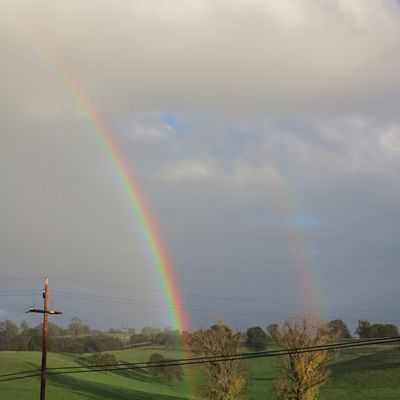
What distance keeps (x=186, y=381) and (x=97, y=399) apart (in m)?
43.2

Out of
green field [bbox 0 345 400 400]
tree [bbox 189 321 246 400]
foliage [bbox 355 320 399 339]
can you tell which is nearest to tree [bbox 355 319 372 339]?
foliage [bbox 355 320 399 339]

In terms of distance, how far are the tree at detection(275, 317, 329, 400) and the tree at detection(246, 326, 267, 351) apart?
6874 centimetres

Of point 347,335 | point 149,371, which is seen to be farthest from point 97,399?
point 347,335

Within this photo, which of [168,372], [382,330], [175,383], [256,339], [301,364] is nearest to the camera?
[301,364]

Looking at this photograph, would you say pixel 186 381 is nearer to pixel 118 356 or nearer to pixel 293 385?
pixel 118 356

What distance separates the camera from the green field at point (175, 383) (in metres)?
93.8

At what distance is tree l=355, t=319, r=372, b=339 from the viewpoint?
18275 cm

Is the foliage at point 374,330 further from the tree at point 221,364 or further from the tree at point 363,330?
the tree at point 221,364

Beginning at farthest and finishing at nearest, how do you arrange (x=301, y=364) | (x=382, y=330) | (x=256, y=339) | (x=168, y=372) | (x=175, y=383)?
(x=382, y=330), (x=256, y=339), (x=168, y=372), (x=175, y=383), (x=301, y=364)

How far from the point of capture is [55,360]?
132 meters

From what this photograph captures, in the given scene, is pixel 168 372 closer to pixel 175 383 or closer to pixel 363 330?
pixel 175 383

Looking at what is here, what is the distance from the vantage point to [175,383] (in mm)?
126375

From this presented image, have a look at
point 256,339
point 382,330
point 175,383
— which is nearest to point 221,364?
point 175,383

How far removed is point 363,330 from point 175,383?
79.3 meters
